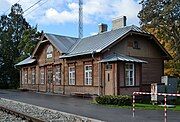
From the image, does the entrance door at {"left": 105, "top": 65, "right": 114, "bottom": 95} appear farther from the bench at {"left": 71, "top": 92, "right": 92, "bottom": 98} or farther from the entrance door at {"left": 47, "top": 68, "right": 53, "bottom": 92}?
the entrance door at {"left": 47, "top": 68, "right": 53, "bottom": 92}

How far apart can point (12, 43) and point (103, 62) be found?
37906 millimetres

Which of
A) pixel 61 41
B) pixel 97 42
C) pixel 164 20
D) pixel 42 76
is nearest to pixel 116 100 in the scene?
pixel 97 42

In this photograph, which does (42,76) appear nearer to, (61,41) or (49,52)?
(49,52)

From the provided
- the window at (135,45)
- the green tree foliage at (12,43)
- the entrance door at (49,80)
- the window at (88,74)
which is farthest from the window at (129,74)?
the green tree foliage at (12,43)

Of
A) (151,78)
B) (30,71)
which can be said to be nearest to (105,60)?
(151,78)

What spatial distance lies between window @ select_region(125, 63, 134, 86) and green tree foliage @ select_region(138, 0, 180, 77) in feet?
24.0

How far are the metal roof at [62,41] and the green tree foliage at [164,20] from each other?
7.50 metres

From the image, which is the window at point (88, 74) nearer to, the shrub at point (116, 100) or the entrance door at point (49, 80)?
the entrance door at point (49, 80)

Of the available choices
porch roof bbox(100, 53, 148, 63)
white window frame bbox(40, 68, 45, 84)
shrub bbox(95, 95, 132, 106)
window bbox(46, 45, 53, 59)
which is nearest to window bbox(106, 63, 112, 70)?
porch roof bbox(100, 53, 148, 63)

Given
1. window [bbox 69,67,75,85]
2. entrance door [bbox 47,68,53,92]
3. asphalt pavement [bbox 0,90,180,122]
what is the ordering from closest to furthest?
asphalt pavement [bbox 0,90,180,122]
window [bbox 69,67,75,85]
entrance door [bbox 47,68,53,92]

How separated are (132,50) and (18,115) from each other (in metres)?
16.0

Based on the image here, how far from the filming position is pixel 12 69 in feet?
194

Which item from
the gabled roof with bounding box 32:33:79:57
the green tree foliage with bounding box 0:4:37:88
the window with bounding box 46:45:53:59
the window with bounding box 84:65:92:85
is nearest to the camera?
the window with bounding box 84:65:92:85

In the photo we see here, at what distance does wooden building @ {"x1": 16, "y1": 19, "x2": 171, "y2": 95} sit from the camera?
2702 cm
